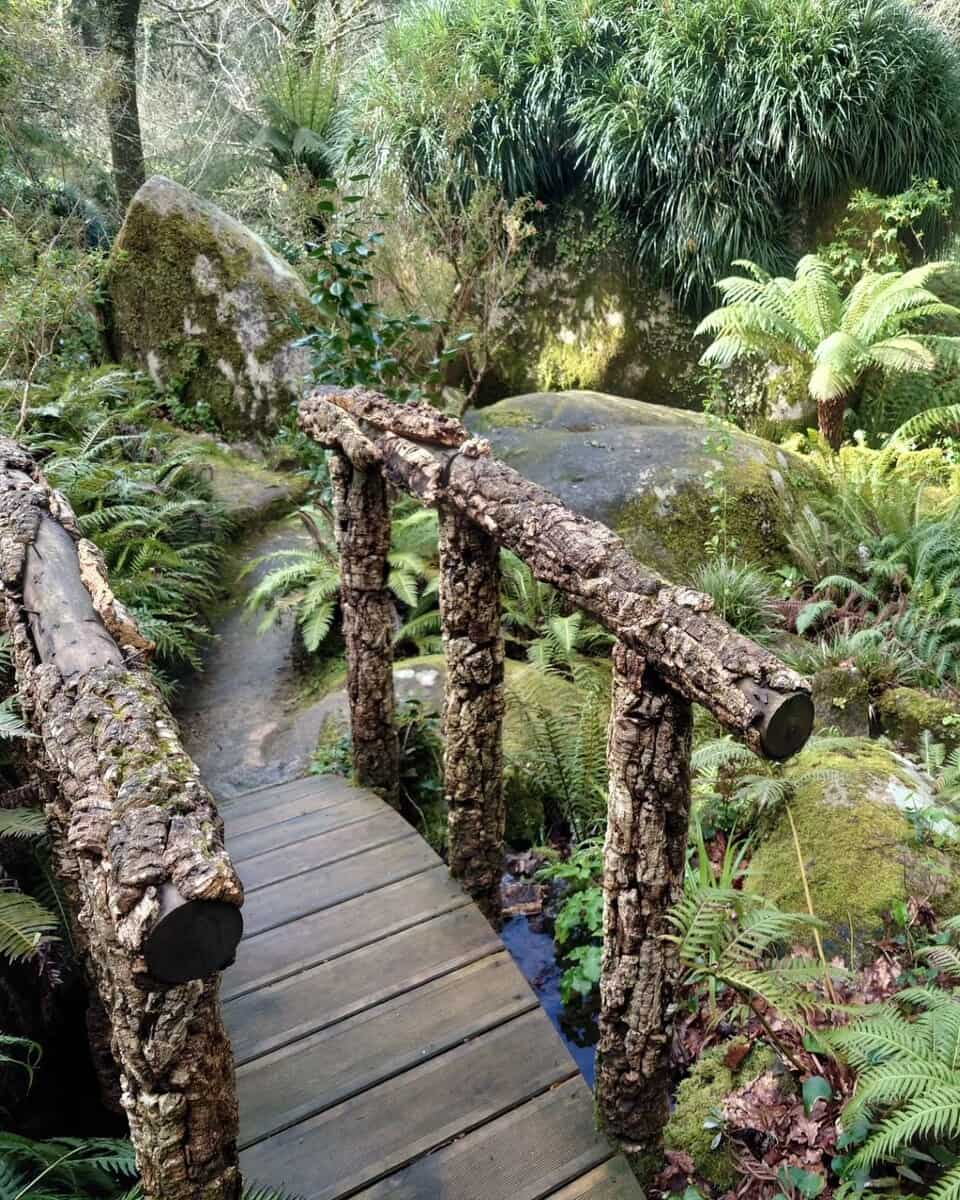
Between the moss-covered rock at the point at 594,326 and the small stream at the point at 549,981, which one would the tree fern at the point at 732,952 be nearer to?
the small stream at the point at 549,981

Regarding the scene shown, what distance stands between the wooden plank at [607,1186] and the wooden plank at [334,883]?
1275mm

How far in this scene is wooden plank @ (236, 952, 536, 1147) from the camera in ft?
7.67

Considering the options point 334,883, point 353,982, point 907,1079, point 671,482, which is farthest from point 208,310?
point 907,1079

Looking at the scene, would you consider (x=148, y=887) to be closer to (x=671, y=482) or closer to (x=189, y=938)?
(x=189, y=938)

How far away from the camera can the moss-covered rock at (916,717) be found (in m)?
4.05

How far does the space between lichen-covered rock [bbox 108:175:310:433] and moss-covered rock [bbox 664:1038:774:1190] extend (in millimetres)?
6843

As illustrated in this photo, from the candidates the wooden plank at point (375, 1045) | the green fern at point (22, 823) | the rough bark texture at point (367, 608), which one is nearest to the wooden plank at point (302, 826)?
the rough bark texture at point (367, 608)

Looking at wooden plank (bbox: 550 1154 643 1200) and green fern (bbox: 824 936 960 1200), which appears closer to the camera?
green fern (bbox: 824 936 960 1200)

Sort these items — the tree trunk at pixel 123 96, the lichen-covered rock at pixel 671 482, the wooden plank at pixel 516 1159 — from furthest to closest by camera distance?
the tree trunk at pixel 123 96
the lichen-covered rock at pixel 671 482
the wooden plank at pixel 516 1159

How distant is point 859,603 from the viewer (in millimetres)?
5680

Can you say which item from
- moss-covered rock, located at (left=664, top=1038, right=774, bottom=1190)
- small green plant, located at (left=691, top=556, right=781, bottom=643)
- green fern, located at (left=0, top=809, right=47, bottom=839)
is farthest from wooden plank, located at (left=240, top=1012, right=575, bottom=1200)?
small green plant, located at (left=691, top=556, right=781, bottom=643)

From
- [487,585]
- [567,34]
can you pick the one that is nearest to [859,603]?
Answer: [487,585]

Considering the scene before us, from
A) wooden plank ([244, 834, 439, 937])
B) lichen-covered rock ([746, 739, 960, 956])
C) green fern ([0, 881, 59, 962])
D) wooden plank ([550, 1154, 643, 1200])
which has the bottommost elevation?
wooden plank ([244, 834, 439, 937])

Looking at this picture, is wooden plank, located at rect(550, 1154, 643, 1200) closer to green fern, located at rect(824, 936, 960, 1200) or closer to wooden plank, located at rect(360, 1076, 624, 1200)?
wooden plank, located at rect(360, 1076, 624, 1200)
